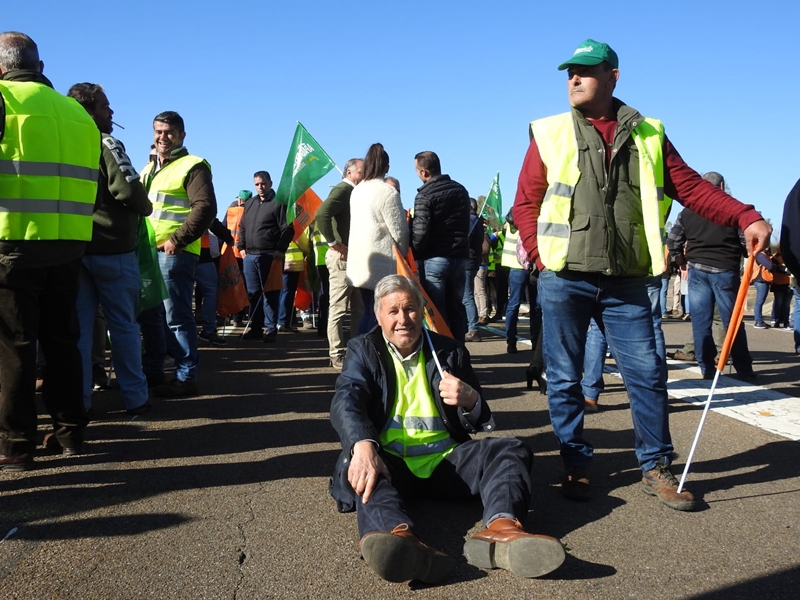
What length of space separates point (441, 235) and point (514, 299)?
3.18 m

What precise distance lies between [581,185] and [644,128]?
0.44m

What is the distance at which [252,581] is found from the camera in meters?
3.01

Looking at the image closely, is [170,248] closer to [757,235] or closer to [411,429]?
[411,429]

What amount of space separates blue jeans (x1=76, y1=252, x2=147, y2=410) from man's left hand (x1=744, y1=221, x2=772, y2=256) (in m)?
4.00

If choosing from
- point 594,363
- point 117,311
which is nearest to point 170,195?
point 117,311

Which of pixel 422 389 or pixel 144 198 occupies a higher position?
pixel 144 198

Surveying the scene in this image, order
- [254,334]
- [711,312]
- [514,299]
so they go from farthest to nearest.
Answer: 1. [254,334]
2. [514,299]
3. [711,312]

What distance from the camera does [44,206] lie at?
4.36 meters

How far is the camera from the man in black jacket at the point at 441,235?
7645 millimetres

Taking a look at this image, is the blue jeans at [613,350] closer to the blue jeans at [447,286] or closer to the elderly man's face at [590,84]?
the elderly man's face at [590,84]

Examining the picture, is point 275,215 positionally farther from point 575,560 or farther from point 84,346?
point 575,560

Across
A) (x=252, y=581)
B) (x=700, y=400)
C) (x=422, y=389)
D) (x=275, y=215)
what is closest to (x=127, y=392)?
(x=422, y=389)

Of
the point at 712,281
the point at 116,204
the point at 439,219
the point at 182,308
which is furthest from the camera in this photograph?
the point at 712,281

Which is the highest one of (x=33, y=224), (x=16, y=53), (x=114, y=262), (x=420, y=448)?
(x=16, y=53)
